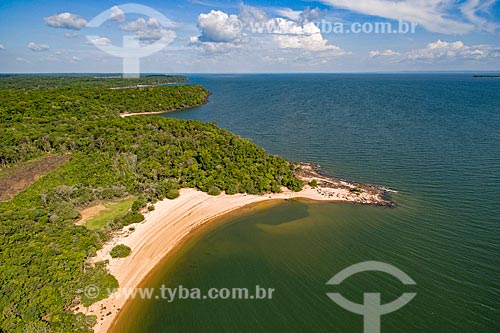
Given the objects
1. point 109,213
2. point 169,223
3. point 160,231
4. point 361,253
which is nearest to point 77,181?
point 109,213

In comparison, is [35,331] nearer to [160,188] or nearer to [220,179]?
[160,188]

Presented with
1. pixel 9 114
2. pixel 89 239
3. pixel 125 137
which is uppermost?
pixel 9 114

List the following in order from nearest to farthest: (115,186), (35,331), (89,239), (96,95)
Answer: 1. (35,331)
2. (89,239)
3. (115,186)
4. (96,95)

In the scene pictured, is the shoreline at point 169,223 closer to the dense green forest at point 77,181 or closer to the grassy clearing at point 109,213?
the dense green forest at point 77,181

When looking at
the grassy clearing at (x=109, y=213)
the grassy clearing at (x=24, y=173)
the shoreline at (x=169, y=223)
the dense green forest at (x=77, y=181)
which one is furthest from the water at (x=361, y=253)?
the grassy clearing at (x=24, y=173)

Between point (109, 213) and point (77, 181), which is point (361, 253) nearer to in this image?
point (109, 213)

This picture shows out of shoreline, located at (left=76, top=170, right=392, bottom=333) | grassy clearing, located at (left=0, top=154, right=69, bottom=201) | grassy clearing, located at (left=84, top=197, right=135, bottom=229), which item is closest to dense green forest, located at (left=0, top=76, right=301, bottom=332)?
grassy clearing, located at (left=0, top=154, right=69, bottom=201)

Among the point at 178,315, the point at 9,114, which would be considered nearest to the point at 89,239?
the point at 178,315

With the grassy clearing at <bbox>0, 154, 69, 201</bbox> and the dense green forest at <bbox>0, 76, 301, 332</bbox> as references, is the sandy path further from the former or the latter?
the grassy clearing at <bbox>0, 154, 69, 201</bbox>
